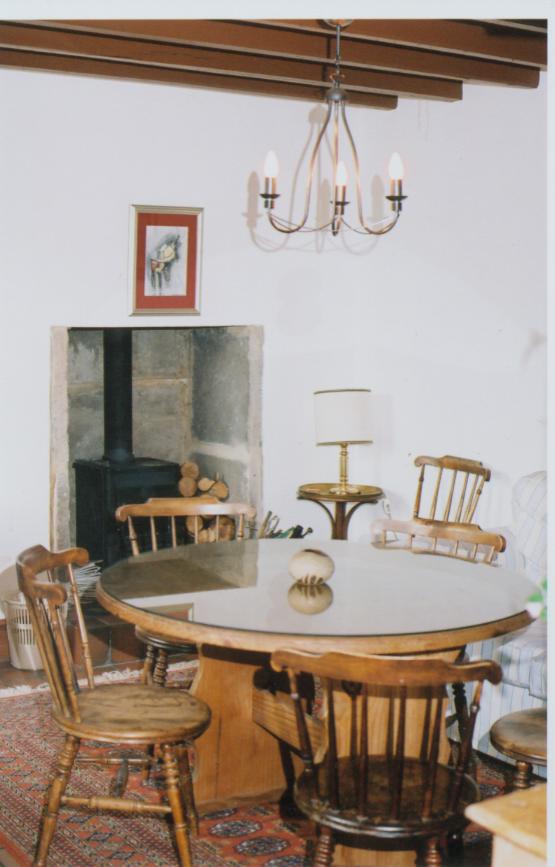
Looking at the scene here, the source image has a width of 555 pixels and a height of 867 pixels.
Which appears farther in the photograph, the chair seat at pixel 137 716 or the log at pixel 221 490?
the log at pixel 221 490

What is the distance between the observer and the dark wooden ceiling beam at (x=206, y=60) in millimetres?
4910

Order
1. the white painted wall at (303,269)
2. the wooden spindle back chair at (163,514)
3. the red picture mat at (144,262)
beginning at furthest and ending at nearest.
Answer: the red picture mat at (144,262)
the white painted wall at (303,269)
the wooden spindle back chair at (163,514)

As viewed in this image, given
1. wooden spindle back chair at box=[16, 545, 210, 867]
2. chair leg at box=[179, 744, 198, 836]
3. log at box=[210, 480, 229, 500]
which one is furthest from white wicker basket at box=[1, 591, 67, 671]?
wooden spindle back chair at box=[16, 545, 210, 867]

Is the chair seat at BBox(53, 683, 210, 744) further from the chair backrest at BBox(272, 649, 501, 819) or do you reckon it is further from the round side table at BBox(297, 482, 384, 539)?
the round side table at BBox(297, 482, 384, 539)

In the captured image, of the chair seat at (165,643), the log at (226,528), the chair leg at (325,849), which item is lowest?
the chair leg at (325,849)

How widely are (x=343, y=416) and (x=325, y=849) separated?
3211mm

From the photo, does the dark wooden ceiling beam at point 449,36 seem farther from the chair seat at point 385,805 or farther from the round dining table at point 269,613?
the chair seat at point 385,805

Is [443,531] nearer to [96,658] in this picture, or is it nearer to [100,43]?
[96,658]

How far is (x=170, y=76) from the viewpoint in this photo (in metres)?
5.66

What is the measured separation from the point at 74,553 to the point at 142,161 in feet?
9.24

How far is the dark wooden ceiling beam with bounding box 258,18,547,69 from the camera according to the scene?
456 centimetres

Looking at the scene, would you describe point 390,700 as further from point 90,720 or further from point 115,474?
point 115,474

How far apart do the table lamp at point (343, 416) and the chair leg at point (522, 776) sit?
9.14 ft

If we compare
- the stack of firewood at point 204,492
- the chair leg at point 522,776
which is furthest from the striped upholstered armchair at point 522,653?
the stack of firewood at point 204,492
